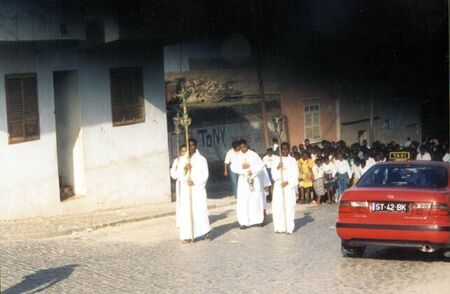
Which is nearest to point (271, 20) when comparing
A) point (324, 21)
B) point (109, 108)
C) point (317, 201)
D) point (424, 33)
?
point (324, 21)

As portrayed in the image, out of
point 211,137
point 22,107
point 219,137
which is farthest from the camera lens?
point 219,137

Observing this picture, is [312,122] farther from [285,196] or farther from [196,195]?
[196,195]

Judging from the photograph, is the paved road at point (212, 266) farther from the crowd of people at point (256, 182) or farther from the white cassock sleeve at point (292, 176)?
the white cassock sleeve at point (292, 176)

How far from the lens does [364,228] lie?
12328mm

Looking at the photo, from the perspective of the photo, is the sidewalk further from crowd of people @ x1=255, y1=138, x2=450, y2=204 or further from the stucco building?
crowd of people @ x1=255, y1=138, x2=450, y2=204

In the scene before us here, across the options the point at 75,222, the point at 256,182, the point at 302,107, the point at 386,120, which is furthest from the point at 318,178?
the point at 386,120

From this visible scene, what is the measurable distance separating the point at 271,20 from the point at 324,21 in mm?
2527

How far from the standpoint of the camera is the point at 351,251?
1293cm

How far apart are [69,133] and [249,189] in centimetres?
471

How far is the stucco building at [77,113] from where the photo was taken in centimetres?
1711

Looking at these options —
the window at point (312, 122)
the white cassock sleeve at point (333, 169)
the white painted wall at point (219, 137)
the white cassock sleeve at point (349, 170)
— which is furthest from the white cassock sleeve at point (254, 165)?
the window at point (312, 122)

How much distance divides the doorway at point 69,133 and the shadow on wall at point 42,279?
23.2ft

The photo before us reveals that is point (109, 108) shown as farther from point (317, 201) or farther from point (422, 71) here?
point (422, 71)

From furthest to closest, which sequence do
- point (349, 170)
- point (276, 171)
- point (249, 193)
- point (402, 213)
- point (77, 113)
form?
1. point (349, 170)
2. point (77, 113)
3. point (249, 193)
4. point (276, 171)
5. point (402, 213)
